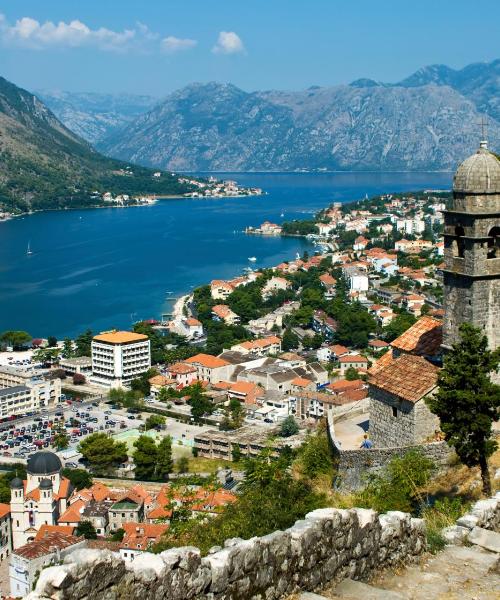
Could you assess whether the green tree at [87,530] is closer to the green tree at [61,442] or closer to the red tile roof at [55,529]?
the red tile roof at [55,529]

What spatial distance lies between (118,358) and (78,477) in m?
12.6

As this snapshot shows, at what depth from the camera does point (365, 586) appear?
288 centimetres

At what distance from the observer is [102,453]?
2400 cm

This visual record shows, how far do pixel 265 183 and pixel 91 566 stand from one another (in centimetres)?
17123

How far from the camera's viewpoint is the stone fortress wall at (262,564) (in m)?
2.25

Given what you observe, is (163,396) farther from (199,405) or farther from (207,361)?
(207,361)

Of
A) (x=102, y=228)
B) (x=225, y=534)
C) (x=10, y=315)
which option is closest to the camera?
(x=225, y=534)

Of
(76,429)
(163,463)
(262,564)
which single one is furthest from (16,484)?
(262,564)

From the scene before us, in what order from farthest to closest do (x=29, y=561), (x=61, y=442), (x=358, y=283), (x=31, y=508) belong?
1. (x=358, y=283)
2. (x=61, y=442)
3. (x=31, y=508)
4. (x=29, y=561)

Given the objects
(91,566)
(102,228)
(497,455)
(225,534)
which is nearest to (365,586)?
(91,566)

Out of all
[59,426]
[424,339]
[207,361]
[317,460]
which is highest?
[424,339]

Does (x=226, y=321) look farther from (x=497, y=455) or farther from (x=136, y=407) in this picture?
(x=497, y=455)

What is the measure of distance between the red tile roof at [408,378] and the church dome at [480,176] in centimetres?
208

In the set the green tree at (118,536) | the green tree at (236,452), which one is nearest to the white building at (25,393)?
the green tree at (236,452)
